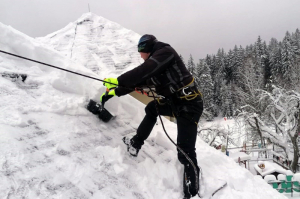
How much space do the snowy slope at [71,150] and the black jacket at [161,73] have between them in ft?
2.72

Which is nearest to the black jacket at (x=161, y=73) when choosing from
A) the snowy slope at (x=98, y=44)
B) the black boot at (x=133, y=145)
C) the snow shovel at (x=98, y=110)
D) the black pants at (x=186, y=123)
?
the black pants at (x=186, y=123)

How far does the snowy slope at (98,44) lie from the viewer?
9250 mm

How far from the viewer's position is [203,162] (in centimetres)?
342

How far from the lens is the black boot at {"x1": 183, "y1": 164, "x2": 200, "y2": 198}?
2.53 m

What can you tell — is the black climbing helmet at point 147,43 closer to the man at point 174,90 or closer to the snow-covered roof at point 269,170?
the man at point 174,90

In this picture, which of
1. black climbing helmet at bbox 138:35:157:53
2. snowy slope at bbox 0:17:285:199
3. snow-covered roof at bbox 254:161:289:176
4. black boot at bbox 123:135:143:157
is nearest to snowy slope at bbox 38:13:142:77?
snowy slope at bbox 0:17:285:199

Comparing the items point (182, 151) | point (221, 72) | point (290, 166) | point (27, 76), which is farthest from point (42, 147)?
point (221, 72)

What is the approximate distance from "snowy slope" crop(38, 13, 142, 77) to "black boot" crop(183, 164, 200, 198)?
6.45 metres

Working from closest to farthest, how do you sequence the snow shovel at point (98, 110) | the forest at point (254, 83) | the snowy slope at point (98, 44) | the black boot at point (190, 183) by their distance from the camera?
the black boot at point (190, 183)
the snow shovel at point (98, 110)
the snowy slope at point (98, 44)
the forest at point (254, 83)

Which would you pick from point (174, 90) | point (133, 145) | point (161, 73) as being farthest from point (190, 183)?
point (161, 73)

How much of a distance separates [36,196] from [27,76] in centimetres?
207

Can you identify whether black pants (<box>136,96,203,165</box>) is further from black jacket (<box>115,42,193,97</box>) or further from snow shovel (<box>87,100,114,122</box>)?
snow shovel (<box>87,100,114,122</box>)

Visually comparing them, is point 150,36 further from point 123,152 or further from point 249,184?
point 249,184

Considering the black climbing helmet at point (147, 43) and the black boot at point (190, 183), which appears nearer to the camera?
the black boot at point (190, 183)
